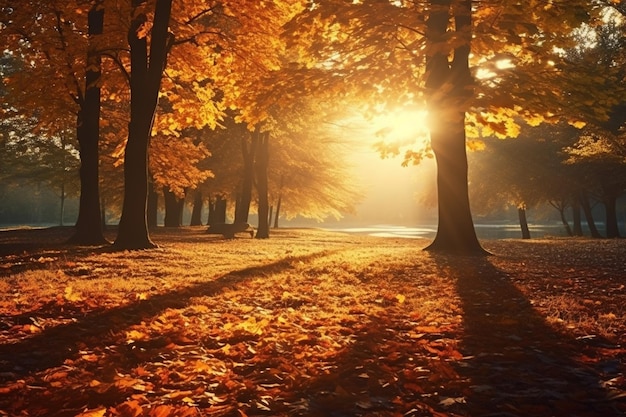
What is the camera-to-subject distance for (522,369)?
3.69 metres

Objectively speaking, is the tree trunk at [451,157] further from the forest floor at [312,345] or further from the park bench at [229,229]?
the park bench at [229,229]

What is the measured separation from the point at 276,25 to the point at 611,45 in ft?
85.7

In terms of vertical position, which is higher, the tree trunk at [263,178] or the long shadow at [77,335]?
the tree trunk at [263,178]

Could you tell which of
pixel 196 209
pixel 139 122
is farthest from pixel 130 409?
pixel 196 209

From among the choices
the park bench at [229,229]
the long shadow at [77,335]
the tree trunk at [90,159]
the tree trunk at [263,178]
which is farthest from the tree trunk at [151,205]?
the long shadow at [77,335]

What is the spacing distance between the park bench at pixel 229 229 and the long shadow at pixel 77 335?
15.8 m

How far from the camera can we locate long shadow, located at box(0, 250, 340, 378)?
3.90m

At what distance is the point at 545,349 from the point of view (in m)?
4.21

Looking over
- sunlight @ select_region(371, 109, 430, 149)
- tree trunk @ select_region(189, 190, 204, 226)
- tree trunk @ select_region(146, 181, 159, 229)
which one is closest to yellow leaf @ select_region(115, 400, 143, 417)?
sunlight @ select_region(371, 109, 430, 149)

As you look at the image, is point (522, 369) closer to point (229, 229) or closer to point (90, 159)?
point (90, 159)

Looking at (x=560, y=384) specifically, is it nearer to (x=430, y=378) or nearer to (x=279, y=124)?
(x=430, y=378)

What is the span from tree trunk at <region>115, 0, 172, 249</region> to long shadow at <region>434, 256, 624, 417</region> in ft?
31.2

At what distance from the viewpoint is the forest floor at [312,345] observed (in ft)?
10.2

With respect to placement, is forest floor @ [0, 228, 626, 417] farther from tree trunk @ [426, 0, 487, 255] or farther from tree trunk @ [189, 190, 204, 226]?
tree trunk @ [189, 190, 204, 226]
